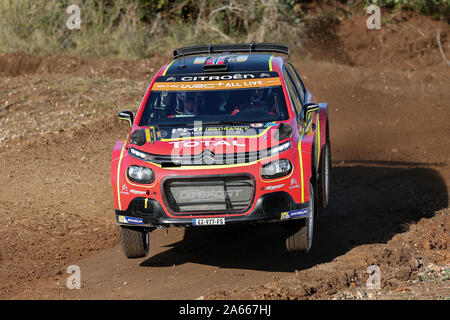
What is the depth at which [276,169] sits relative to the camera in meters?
6.73

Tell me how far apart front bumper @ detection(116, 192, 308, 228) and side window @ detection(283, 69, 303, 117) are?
1.37 metres

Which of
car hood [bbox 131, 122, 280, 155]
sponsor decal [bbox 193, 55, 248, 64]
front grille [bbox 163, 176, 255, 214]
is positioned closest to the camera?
front grille [bbox 163, 176, 255, 214]

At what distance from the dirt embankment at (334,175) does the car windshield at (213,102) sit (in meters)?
1.46

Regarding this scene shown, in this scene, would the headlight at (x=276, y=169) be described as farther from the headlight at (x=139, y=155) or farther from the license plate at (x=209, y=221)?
the headlight at (x=139, y=155)

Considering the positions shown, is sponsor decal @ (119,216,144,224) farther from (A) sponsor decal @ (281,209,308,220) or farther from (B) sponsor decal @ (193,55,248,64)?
(B) sponsor decal @ (193,55,248,64)


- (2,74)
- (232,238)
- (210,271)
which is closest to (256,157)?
(210,271)

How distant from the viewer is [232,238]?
8445mm

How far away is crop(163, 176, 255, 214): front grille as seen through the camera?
6.68 meters

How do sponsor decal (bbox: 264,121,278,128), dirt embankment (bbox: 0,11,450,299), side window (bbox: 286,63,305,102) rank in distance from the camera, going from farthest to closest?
1. side window (bbox: 286,63,305,102)
2. sponsor decal (bbox: 264,121,278,128)
3. dirt embankment (bbox: 0,11,450,299)

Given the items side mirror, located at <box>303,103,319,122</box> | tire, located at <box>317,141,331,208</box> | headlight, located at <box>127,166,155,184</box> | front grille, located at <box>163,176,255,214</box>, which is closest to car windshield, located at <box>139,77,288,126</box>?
side mirror, located at <box>303,103,319,122</box>

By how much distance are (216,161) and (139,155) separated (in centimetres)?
76

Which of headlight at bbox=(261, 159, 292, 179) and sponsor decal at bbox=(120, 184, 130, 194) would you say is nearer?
headlight at bbox=(261, 159, 292, 179)

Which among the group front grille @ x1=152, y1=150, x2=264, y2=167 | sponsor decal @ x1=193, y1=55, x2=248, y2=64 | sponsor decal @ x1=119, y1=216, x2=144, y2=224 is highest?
sponsor decal @ x1=193, y1=55, x2=248, y2=64

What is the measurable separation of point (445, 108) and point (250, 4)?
5830 mm
